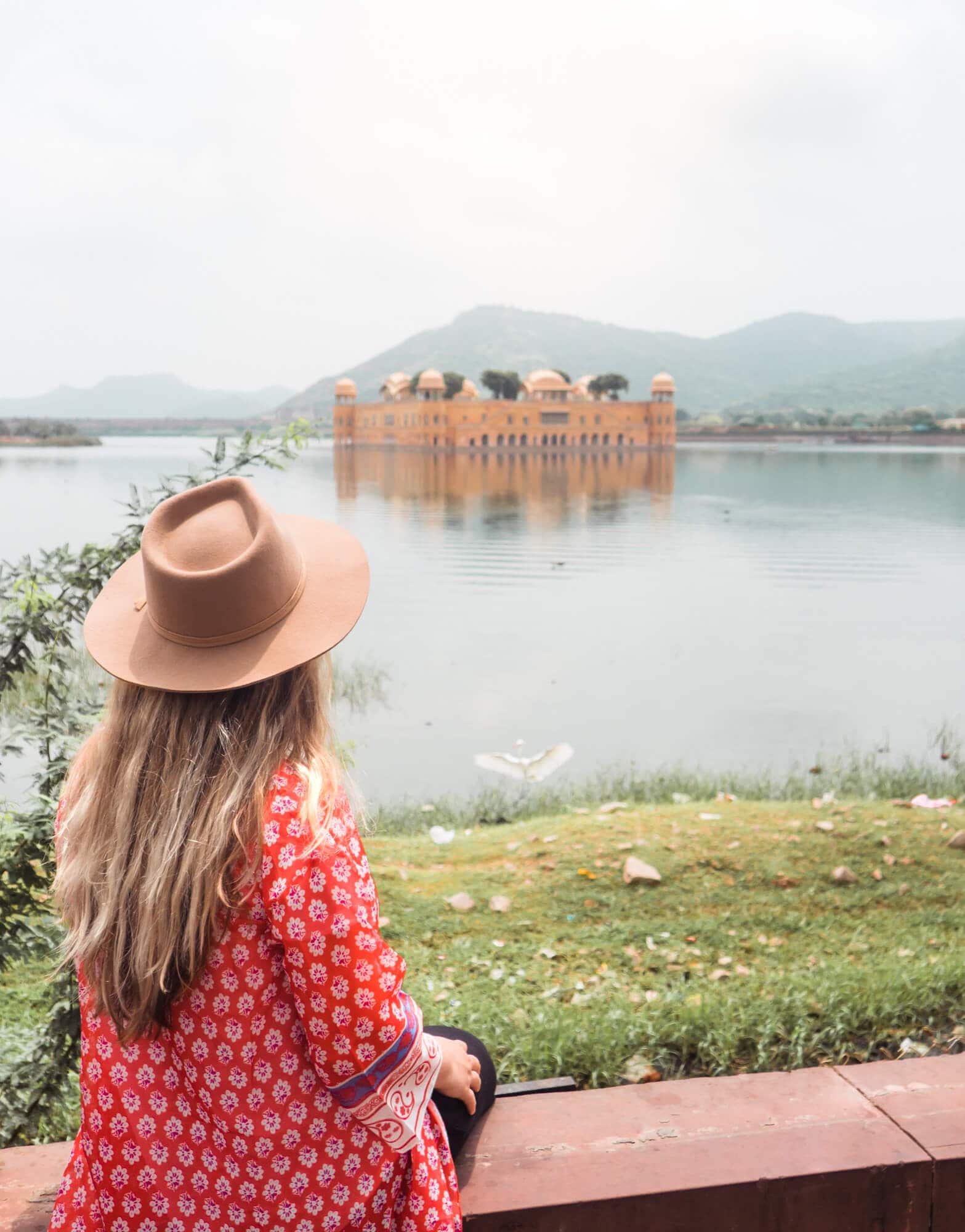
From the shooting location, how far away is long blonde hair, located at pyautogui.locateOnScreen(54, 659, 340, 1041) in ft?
3.51

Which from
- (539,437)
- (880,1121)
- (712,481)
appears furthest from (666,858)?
(539,437)

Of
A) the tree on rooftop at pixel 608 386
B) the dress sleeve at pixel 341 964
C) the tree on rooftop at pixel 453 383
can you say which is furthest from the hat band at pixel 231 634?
the tree on rooftop at pixel 608 386

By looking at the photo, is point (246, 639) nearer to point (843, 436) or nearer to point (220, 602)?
point (220, 602)

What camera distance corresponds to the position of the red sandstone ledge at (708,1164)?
146cm

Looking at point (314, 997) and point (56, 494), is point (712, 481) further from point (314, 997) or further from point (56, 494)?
point (314, 997)

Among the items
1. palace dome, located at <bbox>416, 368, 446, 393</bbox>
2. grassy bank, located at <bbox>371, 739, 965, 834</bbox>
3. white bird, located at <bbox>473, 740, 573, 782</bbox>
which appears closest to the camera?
grassy bank, located at <bbox>371, 739, 965, 834</bbox>

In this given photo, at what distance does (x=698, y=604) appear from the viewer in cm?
1590

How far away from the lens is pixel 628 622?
14.5 m

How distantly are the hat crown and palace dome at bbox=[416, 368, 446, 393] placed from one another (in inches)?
2023

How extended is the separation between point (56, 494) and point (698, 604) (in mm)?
9605

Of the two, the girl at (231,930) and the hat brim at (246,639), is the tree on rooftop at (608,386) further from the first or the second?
the girl at (231,930)

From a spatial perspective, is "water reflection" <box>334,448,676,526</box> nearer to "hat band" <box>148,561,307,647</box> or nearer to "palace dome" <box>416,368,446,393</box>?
"palace dome" <box>416,368,446,393</box>

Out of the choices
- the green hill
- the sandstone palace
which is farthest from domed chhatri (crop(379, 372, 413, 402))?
the green hill

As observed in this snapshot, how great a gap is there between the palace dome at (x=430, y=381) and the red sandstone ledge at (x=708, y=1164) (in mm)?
51238
